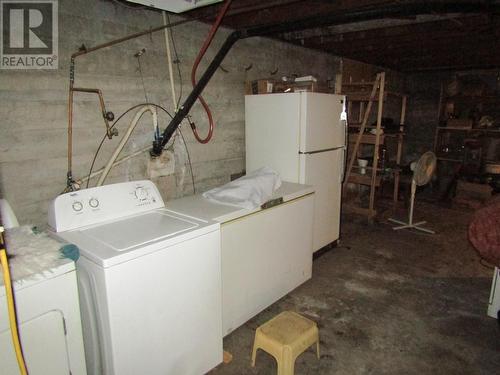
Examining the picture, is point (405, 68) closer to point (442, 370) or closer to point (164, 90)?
point (164, 90)

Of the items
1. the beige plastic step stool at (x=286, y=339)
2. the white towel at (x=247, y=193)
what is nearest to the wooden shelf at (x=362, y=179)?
the white towel at (x=247, y=193)

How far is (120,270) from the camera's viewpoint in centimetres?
A: 144

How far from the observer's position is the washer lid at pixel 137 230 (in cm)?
158

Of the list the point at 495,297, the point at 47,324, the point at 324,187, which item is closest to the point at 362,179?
the point at 324,187

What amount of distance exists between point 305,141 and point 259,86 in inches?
29.6

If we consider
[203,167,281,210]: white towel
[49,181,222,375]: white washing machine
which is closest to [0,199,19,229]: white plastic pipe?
[49,181,222,375]: white washing machine

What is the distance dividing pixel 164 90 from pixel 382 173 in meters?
3.27

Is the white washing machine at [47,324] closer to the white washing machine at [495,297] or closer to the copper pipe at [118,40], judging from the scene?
the copper pipe at [118,40]

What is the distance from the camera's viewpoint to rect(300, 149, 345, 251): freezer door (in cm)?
307

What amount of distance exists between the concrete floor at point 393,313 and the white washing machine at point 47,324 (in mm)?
900

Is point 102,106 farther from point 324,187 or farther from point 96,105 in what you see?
point 324,187

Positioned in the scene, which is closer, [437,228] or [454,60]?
[437,228]

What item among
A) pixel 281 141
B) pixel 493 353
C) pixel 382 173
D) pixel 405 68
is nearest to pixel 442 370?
pixel 493 353

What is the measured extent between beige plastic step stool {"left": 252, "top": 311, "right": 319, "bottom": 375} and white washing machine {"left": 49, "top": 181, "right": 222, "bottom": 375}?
0.28 metres
